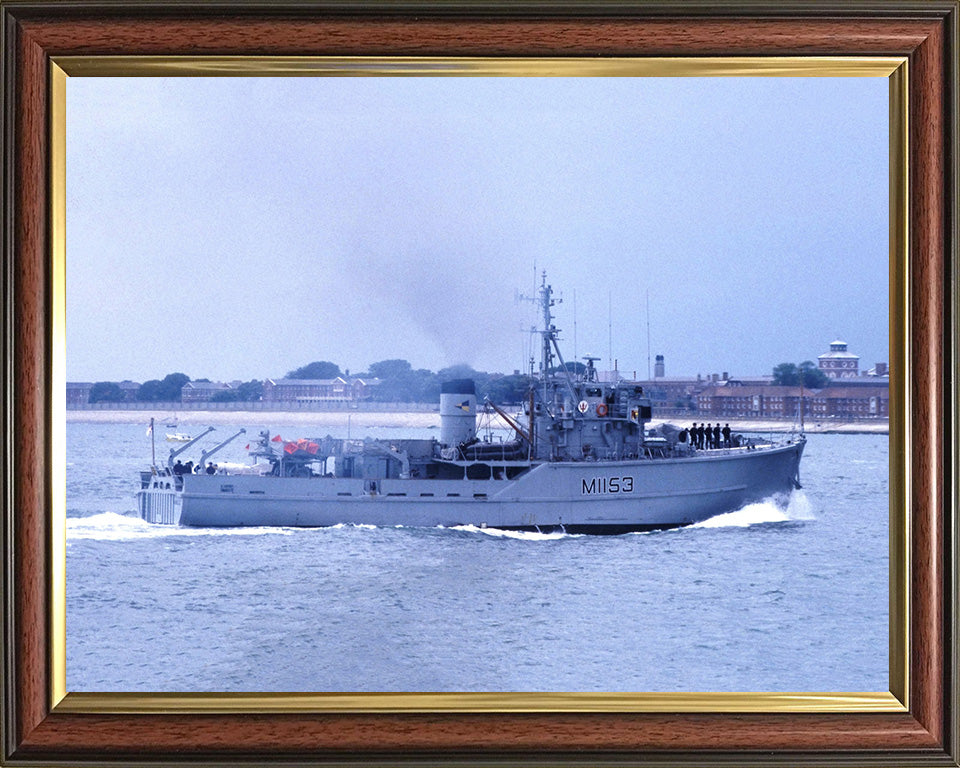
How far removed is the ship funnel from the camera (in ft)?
5.99

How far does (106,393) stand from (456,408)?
0.72 metres

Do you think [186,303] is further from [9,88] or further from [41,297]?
[9,88]

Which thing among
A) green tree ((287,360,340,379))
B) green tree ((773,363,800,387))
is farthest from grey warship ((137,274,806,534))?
green tree ((287,360,340,379))

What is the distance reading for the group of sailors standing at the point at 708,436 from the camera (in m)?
1.91

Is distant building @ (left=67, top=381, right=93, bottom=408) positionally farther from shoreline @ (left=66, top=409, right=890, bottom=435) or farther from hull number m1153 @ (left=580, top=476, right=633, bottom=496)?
hull number m1153 @ (left=580, top=476, right=633, bottom=496)

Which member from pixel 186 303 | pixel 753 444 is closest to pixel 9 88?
pixel 186 303

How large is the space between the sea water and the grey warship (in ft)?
0.24

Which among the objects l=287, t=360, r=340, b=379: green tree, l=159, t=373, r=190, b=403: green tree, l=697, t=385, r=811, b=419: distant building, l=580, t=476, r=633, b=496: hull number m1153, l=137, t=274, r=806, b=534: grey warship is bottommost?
l=580, t=476, r=633, b=496: hull number m1153

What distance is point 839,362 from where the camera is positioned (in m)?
1.63

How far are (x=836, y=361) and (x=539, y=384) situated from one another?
643 mm

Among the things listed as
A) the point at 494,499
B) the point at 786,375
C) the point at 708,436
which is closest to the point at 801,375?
the point at 786,375

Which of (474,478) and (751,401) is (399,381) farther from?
(751,401)

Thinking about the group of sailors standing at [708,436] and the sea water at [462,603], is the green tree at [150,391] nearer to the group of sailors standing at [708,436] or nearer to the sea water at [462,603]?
the sea water at [462,603]

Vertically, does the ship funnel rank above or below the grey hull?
above
